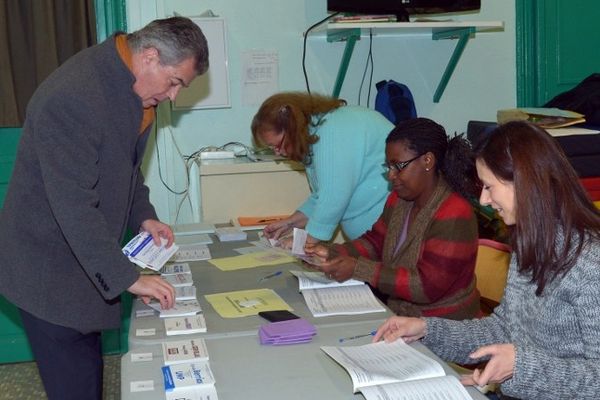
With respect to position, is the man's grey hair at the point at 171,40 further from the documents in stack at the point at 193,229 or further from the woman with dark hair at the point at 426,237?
the documents in stack at the point at 193,229

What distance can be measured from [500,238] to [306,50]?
4.84 feet

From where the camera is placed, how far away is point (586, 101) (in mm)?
3291

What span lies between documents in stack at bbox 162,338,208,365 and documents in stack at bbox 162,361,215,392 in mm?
24

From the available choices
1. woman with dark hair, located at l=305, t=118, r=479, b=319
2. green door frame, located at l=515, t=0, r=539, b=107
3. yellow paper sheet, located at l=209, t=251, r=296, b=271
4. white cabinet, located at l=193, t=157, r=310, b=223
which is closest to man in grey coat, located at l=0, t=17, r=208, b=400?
yellow paper sheet, located at l=209, t=251, r=296, b=271

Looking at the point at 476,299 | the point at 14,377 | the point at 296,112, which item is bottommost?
the point at 14,377

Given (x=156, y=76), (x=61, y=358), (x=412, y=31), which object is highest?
(x=412, y=31)

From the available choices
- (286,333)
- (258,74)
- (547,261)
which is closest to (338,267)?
(286,333)

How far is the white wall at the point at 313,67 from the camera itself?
375cm

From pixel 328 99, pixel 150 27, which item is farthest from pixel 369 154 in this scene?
pixel 150 27

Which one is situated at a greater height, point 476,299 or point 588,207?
point 588,207

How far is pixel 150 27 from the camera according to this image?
1.92 m

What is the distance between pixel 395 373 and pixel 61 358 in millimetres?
950

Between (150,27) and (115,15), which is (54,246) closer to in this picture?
(150,27)

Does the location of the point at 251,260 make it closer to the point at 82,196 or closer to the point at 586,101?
the point at 82,196
